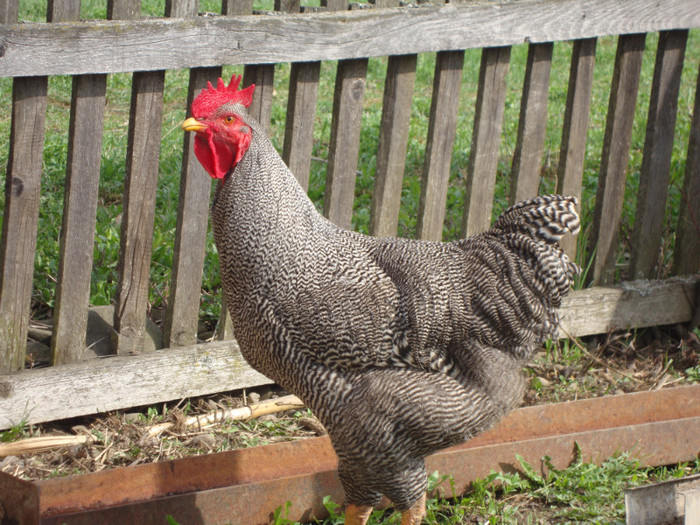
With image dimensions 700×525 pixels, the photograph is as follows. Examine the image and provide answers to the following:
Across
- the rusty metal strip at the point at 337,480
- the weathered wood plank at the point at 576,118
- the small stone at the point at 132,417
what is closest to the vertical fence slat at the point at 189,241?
the small stone at the point at 132,417

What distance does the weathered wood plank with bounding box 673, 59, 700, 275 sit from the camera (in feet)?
17.1

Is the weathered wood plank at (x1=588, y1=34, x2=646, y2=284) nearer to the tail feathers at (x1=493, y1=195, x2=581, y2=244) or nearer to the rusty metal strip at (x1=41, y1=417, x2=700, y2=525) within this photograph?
the rusty metal strip at (x1=41, y1=417, x2=700, y2=525)

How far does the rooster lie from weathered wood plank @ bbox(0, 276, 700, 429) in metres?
1.03

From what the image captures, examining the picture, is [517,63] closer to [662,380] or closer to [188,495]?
[662,380]

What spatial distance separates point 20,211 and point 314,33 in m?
1.64

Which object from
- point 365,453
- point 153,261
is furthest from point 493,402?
point 153,261

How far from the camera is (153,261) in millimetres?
5449

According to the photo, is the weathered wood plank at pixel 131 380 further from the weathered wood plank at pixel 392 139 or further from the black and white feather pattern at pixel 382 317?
the weathered wood plank at pixel 392 139

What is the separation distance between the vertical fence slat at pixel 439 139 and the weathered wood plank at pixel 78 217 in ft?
5.89

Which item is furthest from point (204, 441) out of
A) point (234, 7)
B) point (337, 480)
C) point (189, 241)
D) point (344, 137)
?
point (234, 7)

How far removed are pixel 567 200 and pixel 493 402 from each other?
0.92 meters

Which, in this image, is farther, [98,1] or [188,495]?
[98,1]

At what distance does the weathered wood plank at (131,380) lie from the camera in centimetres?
396

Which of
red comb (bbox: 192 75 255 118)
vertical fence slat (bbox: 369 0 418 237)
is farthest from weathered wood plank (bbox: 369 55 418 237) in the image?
red comb (bbox: 192 75 255 118)
